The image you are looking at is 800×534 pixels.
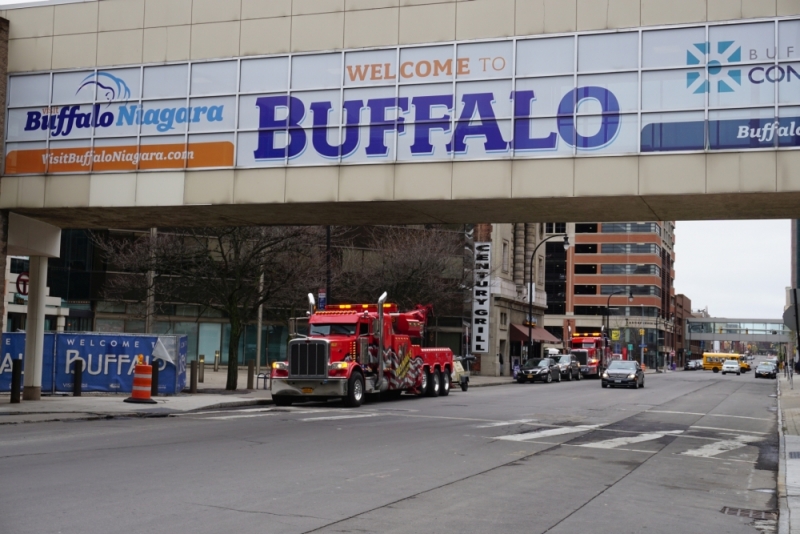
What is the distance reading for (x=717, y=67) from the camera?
61.4 feet

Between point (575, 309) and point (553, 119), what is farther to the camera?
point (575, 309)

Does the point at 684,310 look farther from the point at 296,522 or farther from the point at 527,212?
the point at 296,522

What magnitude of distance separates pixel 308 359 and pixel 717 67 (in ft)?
44.2

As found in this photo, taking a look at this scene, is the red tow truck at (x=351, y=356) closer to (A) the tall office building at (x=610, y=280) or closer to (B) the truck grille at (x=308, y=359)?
(B) the truck grille at (x=308, y=359)

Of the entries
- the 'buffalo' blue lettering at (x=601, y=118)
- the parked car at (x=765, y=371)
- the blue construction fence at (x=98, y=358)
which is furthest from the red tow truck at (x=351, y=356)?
the parked car at (x=765, y=371)

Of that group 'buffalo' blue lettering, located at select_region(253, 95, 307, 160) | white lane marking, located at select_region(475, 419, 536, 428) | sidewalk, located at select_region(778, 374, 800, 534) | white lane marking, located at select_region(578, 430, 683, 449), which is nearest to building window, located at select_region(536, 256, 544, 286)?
sidewalk, located at select_region(778, 374, 800, 534)

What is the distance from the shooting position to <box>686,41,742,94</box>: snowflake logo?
61.1 feet

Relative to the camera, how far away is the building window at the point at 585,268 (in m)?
130

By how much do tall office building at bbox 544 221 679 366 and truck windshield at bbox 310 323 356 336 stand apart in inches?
4069

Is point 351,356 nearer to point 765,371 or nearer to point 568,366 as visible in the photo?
point 568,366

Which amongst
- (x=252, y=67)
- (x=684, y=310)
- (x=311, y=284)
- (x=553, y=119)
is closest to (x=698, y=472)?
(x=553, y=119)

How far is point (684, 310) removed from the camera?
180625 millimetres

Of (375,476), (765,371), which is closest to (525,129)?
(375,476)

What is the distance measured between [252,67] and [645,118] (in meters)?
9.55
